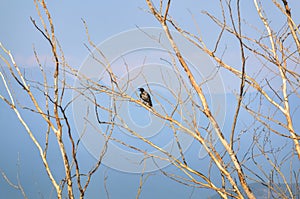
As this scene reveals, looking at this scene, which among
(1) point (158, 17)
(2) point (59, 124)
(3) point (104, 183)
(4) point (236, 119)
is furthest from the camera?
(3) point (104, 183)

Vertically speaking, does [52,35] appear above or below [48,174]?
above

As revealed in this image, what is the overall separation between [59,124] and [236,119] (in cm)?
81

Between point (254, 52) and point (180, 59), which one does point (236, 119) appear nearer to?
Answer: point (180, 59)

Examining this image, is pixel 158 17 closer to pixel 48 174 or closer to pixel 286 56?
pixel 286 56

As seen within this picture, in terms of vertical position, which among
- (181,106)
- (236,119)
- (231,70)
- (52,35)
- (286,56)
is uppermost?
(52,35)

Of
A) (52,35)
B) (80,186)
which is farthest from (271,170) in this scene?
(52,35)

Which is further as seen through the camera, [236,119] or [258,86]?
[258,86]

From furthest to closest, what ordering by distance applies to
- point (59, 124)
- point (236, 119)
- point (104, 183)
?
1. point (104, 183)
2. point (59, 124)
3. point (236, 119)

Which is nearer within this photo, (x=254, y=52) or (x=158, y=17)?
(x=158, y=17)

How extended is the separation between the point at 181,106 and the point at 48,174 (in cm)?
71

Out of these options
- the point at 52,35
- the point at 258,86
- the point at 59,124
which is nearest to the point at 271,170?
the point at 258,86

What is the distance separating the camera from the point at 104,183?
1.98 meters

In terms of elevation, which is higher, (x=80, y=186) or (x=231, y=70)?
(x=231, y=70)

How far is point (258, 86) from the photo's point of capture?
1.63 meters
